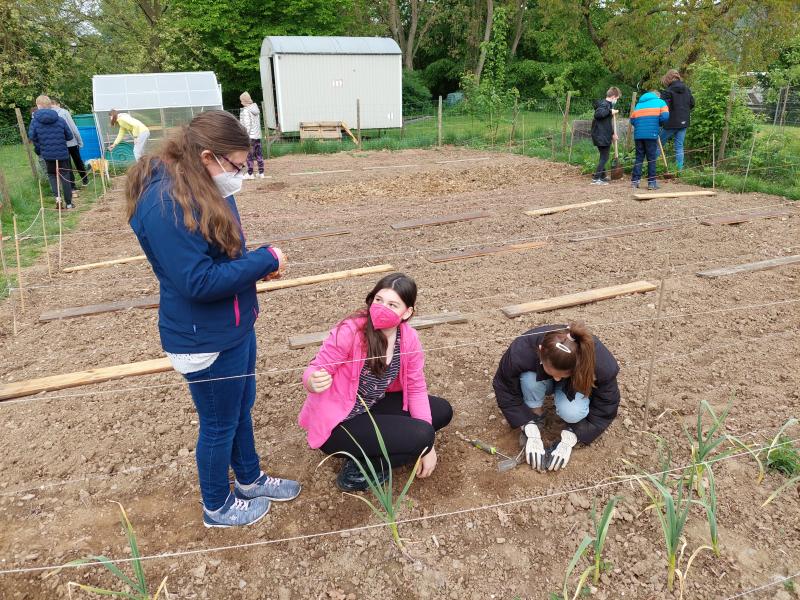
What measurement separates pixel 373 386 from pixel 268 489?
654 mm

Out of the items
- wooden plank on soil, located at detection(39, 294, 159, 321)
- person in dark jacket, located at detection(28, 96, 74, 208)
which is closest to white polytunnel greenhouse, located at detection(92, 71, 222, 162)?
person in dark jacket, located at detection(28, 96, 74, 208)

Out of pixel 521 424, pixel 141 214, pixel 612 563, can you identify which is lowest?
pixel 612 563

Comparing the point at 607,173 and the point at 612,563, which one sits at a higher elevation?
the point at 607,173

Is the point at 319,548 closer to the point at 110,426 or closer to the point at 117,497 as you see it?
the point at 117,497

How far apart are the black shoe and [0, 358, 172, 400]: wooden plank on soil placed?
5.42 feet

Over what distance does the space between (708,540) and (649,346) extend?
1712 millimetres

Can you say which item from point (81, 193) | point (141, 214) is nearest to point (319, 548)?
point (141, 214)

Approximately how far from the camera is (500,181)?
32.2ft

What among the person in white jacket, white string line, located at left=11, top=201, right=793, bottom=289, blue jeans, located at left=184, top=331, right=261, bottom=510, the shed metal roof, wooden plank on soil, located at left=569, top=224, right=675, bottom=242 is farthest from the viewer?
the shed metal roof

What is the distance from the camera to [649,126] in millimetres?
8133

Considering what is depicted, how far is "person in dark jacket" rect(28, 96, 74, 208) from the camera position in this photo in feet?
28.1

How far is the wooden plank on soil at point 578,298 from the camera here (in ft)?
14.3

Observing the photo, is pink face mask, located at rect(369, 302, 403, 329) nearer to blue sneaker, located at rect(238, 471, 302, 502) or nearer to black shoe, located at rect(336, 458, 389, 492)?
black shoe, located at rect(336, 458, 389, 492)

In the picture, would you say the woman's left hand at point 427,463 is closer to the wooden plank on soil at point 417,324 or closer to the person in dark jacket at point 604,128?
the wooden plank on soil at point 417,324
